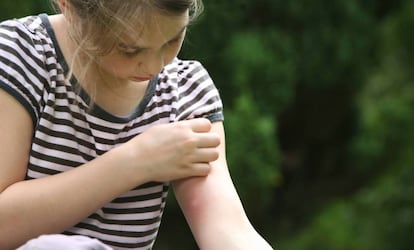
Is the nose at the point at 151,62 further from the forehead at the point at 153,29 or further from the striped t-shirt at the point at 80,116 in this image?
the striped t-shirt at the point at 80,116

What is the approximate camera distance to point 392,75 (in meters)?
4.49

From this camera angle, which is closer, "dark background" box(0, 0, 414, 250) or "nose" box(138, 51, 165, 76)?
"nose" box(138, 51, 165, 76)

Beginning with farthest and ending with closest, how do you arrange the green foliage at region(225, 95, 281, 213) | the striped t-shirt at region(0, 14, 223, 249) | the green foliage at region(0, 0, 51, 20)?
the green foliage at region(225, 95, 281, 213), the green foliage at region(0, 0, 51, 20), the striped t-shirt at region(0, 14, 223, 249)

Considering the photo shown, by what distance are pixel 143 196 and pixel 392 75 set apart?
3.09 m

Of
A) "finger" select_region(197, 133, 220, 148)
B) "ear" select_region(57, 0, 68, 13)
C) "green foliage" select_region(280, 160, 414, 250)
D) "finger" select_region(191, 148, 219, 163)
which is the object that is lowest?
"green foliage" select_region(280, 160, 414, 250)

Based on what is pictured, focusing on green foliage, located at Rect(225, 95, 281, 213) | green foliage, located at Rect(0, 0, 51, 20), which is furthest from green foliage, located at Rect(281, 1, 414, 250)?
green foliage, located at Rect(0, 0, 51, 20)

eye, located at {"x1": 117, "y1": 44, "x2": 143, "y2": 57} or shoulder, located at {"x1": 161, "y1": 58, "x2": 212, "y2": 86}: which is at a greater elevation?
eye, located at {"x1": 117, "y1": 44, "x2": 143, "y2": 57}

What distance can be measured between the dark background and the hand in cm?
164

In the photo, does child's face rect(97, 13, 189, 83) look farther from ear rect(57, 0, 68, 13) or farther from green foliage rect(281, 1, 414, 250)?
green foliage rect(281, 1, 414, 250)

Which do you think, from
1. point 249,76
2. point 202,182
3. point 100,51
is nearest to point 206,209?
point 202,182

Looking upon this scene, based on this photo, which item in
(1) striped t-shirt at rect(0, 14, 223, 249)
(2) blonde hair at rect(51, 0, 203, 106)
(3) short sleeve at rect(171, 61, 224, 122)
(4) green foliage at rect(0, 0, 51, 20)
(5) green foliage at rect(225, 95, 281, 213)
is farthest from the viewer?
(5) green foliage at rect(225, 95, 281, 213)

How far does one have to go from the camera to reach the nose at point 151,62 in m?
1.44

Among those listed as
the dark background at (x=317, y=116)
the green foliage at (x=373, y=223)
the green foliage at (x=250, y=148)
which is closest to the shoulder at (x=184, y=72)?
the dark background at (x=317, y=116)

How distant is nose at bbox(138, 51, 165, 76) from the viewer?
144cm
